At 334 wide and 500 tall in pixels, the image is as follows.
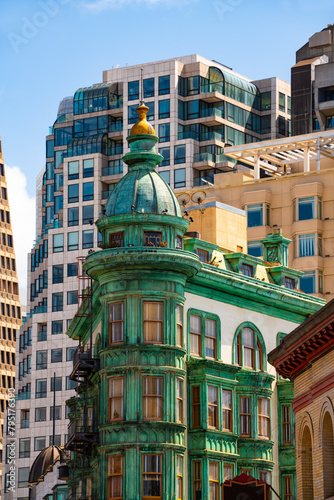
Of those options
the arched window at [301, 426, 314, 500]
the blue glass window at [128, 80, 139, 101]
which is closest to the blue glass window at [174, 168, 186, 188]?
the blue glass window at [128, 80, 139, 101]

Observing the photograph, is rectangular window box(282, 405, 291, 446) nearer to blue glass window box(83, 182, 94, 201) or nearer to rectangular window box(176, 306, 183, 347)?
rectangular window box(176, 306, 183, 347)

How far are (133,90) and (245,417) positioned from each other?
93023mm

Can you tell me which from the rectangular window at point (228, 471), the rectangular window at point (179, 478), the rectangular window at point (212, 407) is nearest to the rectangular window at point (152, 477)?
the rectangular window at point (179, 478)

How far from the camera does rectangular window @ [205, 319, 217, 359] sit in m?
73.4

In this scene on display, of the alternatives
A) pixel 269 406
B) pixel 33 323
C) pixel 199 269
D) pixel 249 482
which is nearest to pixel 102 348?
pixel 199 269

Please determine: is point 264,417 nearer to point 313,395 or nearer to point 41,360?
point 313,395

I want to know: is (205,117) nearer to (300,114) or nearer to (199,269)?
(300,114)

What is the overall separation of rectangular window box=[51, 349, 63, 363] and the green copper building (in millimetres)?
79888

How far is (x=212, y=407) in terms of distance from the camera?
7200 centimetres

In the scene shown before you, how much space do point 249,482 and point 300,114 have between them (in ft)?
360

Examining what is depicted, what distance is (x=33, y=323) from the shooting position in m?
162

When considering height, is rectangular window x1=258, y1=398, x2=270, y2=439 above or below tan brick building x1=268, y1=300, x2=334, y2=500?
above

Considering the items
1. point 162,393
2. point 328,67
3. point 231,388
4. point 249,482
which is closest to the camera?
point 249,482

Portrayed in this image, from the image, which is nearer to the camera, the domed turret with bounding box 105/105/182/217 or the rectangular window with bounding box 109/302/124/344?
the rectangular window with bounding box 109/302/124/344
